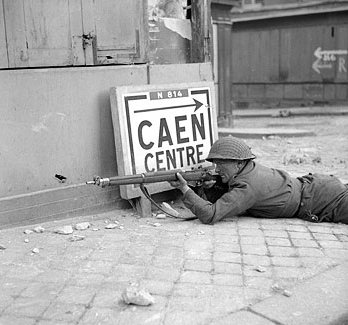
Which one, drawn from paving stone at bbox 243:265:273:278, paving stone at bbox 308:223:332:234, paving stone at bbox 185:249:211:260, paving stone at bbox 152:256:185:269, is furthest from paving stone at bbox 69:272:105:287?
paving stone at bbox 308:223:332:234

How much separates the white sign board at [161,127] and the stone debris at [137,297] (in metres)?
1.75

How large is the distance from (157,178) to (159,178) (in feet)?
0.08

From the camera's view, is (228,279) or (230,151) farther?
(230,151)

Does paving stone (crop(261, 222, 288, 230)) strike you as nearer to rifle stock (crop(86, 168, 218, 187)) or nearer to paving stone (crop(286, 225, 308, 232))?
paving stone (crop(286, 225, 308, 232))

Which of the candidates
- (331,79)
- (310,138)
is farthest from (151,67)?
(331,79)

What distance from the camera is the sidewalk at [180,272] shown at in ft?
9.23

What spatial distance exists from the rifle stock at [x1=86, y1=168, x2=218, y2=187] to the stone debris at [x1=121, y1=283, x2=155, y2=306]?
1355 millimetres

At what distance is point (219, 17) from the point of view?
12.4 m

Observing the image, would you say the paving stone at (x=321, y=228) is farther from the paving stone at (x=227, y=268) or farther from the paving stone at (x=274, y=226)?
the paving stone at (x=227, y=268)

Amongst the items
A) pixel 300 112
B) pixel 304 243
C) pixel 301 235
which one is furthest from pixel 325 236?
pixel 300 112

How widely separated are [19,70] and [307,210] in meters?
2.72

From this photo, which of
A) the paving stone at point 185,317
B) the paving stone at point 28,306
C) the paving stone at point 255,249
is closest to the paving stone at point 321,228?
the paving stone at point 255,249

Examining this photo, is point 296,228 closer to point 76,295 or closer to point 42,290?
point 76,295

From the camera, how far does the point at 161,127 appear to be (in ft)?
15.9
